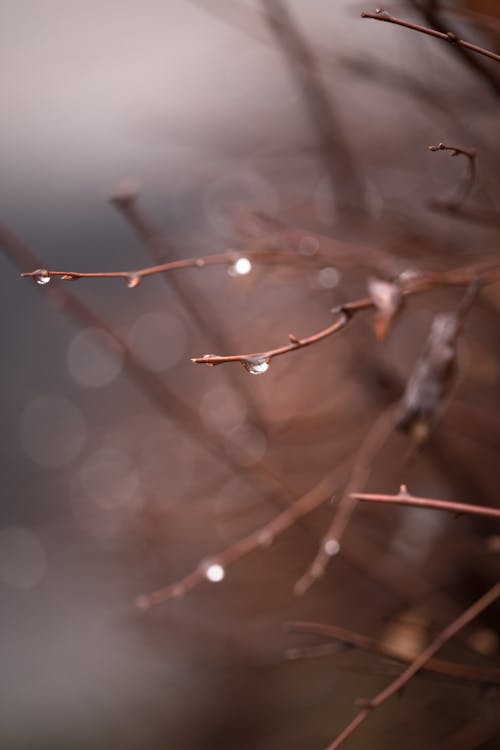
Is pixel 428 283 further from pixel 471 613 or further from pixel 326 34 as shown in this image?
pixel 326 34

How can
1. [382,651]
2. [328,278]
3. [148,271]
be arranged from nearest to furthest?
[148,271] → [382,651] → [328,278]

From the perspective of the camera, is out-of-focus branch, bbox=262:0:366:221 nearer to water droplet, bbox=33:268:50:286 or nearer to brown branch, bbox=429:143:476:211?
brown branch, bbox=429:143:476:211

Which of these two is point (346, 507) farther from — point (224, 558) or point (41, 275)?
point (41, 275)

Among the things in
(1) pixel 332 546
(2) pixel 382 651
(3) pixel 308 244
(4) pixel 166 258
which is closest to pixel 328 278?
(3) pixel 308 244

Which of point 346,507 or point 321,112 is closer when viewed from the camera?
point 346,507

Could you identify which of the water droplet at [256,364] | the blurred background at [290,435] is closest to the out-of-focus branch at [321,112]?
the blurred background at [290,435]

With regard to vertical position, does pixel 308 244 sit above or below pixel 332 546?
above

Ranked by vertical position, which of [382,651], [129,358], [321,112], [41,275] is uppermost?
[321,112]
